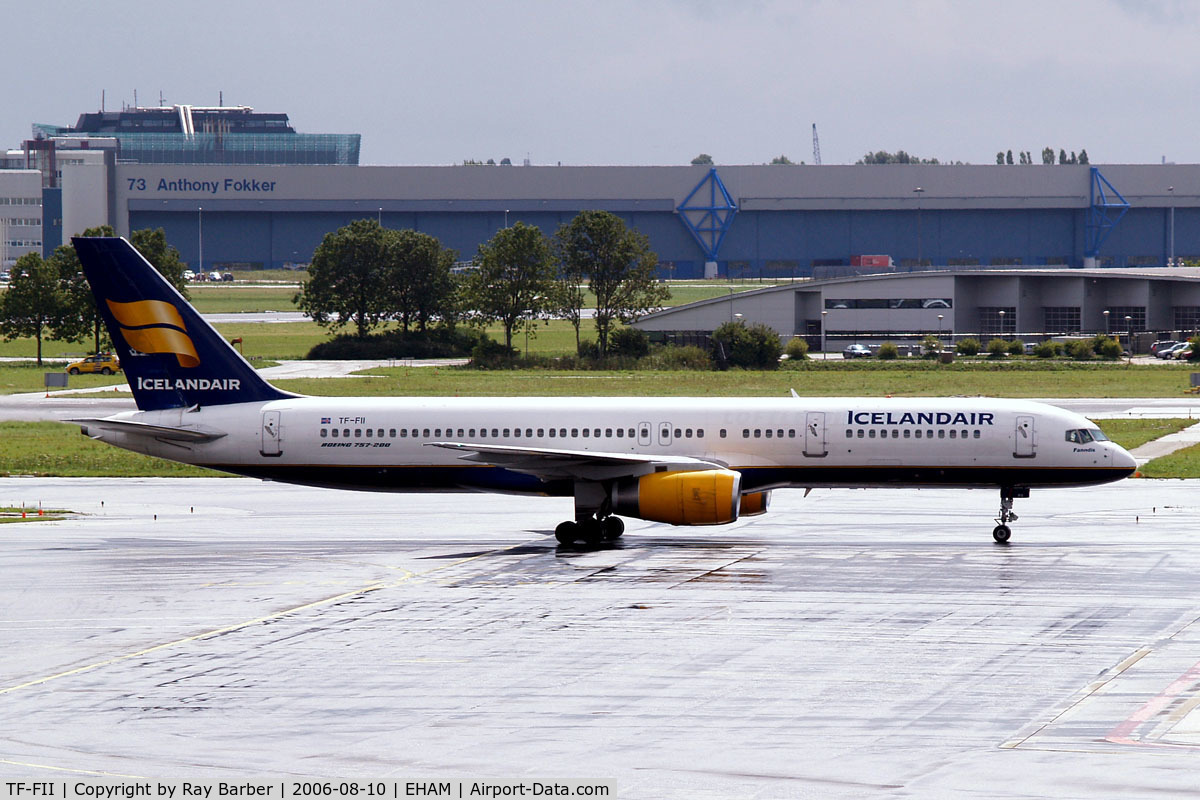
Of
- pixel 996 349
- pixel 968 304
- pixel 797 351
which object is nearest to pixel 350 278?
pixel 797 351

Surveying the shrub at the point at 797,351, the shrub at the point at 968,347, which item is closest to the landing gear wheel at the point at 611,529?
the shrub at the point at 797,351

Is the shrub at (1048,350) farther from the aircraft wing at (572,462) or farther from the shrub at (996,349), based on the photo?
the aircraft wing at (572,462)

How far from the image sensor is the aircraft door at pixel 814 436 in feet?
125

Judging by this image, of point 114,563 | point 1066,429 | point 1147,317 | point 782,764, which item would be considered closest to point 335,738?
point 782,764

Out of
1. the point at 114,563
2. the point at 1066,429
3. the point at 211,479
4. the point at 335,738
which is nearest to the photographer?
the point at 335,738

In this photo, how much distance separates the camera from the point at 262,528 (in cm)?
4094

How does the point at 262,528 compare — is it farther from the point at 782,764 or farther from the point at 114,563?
the point at 782,764

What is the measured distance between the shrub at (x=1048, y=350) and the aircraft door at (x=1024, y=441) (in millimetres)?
86137

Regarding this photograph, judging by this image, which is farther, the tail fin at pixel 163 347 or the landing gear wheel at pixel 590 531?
the tail fin at pixel 163 347

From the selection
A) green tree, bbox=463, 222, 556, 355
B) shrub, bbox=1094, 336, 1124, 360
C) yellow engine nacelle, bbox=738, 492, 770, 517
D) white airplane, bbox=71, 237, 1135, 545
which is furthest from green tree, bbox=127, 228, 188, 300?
yellow engine nacelle, bbox=738, 492, 770, 517

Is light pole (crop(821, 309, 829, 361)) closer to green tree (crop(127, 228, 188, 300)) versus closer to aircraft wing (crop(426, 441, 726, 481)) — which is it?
green tree (crop(127, 228, 188, 300))

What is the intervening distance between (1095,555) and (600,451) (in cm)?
1314

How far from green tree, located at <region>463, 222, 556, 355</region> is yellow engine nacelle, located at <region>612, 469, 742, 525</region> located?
8807 cm

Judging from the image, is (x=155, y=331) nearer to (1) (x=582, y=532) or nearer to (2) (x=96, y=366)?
(1) (x=582, y=532)
